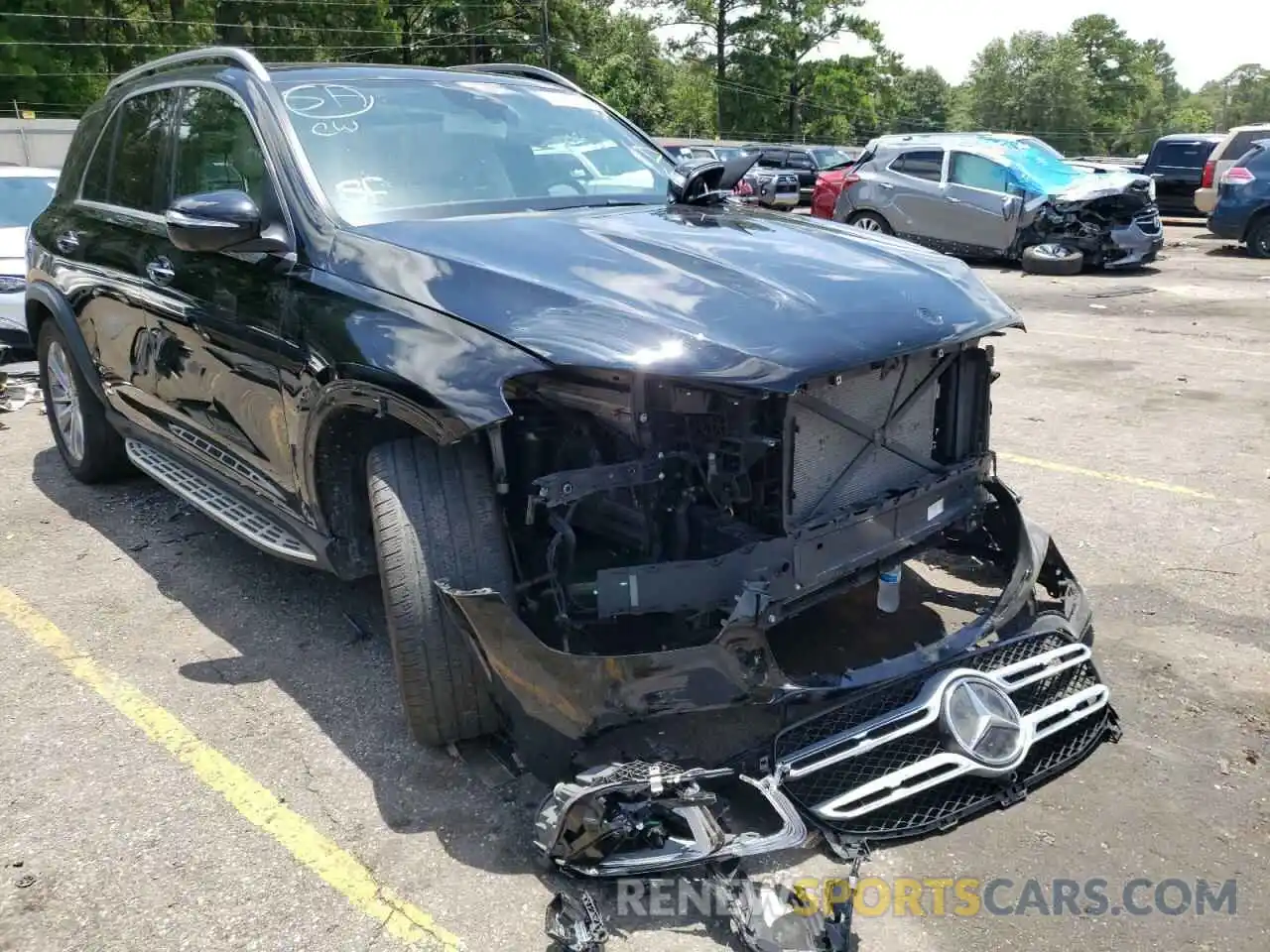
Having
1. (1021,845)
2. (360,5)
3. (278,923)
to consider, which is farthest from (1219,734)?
(360,5)

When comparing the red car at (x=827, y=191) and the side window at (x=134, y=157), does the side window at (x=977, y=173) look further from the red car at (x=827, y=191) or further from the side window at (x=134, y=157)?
the side window at (x=134, y=157)

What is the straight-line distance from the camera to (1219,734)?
316 cm

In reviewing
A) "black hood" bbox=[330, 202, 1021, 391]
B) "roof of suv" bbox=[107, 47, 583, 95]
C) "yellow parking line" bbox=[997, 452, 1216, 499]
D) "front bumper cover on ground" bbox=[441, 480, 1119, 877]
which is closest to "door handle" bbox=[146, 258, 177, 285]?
"roof of suv" bbox=[107, 47, 583, 95]

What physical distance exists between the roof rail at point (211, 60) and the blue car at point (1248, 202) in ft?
49.3

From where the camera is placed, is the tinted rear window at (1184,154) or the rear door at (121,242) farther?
the tinted rear window at (1184,154)

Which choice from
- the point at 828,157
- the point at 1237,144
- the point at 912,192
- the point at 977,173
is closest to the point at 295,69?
the point at 977,173

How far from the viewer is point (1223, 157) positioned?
55.4 feet

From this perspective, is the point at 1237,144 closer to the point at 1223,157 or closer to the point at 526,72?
the point at 1223,157

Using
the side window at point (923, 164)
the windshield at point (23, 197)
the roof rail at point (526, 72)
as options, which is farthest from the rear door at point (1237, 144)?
the windshield at point (23, 197)

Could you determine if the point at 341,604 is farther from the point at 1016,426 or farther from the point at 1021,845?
the point at 1016,426

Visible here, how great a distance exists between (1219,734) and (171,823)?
3085 mm

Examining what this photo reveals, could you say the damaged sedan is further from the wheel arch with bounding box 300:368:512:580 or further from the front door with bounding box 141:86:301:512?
the wheel arch with bounding box 300:368:512:580

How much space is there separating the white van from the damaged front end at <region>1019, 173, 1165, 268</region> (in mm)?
2737

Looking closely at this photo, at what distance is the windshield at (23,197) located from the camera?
908 cm
